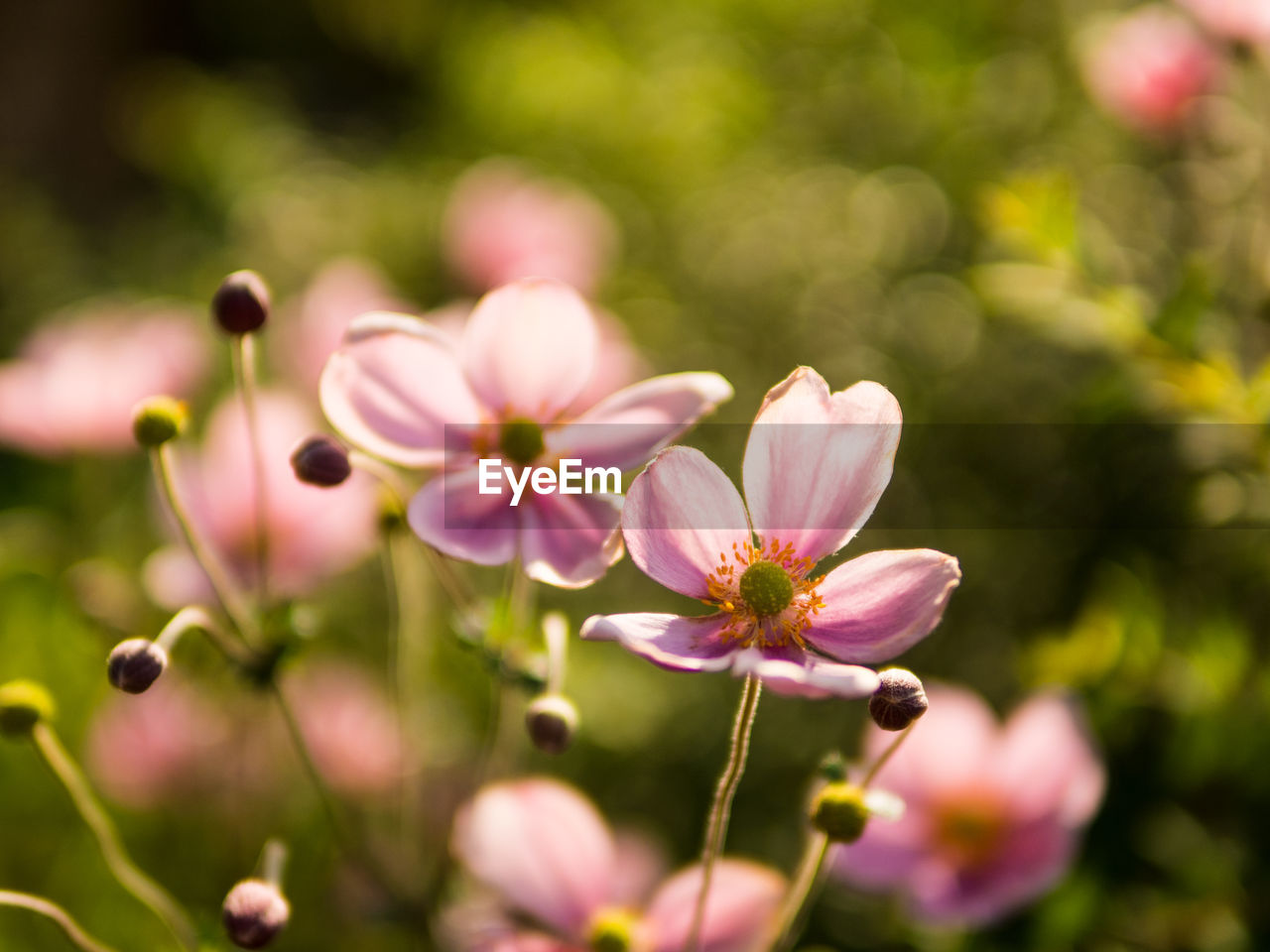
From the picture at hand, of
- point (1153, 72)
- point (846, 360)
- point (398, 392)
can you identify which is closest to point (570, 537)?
point (398, 392)

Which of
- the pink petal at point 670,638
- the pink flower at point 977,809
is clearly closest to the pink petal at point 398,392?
the pink petal at point 670,638

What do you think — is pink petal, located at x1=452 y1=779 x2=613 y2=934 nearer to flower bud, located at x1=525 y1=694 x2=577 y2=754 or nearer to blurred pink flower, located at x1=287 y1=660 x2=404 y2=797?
flower bud, located at x1=525 y1=694 x2=577 y2=754

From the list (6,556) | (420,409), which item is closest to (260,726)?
(6,556)

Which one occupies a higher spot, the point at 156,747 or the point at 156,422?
the point at 156,422

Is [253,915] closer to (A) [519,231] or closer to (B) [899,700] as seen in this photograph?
(B) [899,700]

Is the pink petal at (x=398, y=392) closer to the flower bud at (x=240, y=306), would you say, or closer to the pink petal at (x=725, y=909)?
the flower bud at (x=240, y=306)

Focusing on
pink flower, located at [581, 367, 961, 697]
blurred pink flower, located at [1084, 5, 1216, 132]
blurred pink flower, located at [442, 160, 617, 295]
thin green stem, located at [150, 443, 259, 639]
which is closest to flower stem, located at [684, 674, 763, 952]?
pink flower, located at [581, 367, 961, 697]

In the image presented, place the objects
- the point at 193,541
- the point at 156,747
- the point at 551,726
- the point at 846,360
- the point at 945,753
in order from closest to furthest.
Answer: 1. the point at 551,726
2. the point at 193,541
3. the point at 945,753
4. the point at 156,747
5. the point at 846,360

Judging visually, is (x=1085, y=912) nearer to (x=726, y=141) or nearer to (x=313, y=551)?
(x=313, y=551)
